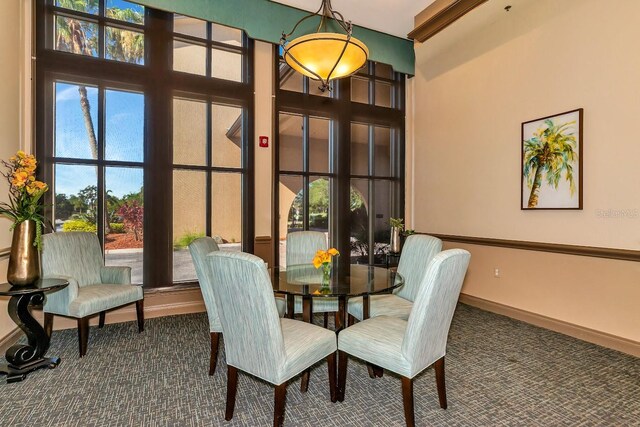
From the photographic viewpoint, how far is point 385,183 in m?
5.54

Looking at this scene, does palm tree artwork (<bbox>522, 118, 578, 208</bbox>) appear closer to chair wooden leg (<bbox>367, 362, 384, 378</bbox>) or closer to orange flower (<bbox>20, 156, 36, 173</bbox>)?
chair wooden leg (<bbox>367, 362, 384, 378</bbox>)

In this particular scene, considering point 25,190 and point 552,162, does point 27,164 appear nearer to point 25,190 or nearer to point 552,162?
point 25,190

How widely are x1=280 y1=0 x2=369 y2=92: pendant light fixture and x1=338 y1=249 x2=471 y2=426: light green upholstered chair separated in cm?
168

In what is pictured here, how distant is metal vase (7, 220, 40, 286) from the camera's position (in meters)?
2.59

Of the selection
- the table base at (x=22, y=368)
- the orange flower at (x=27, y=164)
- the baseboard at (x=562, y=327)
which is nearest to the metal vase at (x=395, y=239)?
the baseboard at (x=562, y=327)

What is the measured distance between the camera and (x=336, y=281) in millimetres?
2629

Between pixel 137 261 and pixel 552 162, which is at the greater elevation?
pixel 552 162

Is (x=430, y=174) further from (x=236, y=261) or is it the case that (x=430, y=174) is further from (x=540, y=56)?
(x=236, y=261)

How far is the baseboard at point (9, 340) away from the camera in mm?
2938

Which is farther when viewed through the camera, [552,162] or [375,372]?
[552,162]

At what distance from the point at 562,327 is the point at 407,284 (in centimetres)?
180

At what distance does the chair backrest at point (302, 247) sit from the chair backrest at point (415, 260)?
0.92 metres

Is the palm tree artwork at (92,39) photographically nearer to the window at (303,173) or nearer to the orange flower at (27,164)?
the orange flower at (27,164)

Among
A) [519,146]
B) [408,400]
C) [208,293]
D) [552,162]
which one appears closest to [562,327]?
[552,162]
